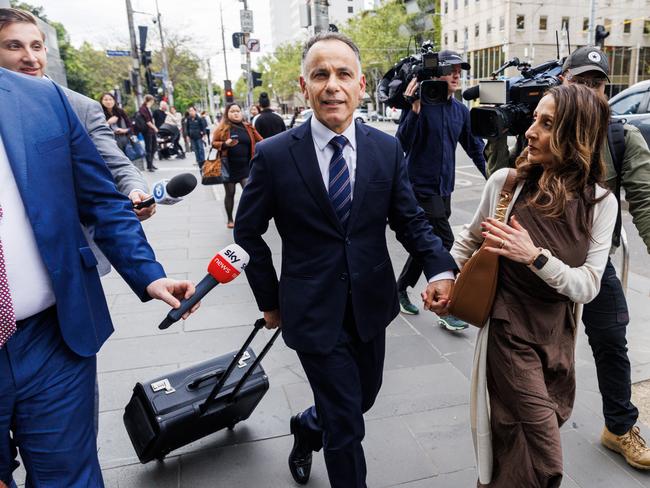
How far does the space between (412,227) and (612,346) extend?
3.90 ft

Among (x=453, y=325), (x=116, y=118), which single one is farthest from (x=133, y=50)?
(x=453, y=325)

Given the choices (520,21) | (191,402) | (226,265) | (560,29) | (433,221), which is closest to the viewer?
(226,265)

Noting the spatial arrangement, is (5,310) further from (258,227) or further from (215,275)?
(258,227)

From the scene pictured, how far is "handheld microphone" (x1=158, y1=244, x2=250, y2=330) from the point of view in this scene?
1.66m

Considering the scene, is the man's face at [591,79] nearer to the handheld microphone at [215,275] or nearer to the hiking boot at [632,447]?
the hiking boot at [632,447]

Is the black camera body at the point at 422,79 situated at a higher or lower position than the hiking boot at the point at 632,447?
higher

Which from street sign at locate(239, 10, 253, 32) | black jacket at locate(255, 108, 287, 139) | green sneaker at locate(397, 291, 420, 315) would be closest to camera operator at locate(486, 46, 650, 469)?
green sneaker at locate(397, 291, 420, 315)

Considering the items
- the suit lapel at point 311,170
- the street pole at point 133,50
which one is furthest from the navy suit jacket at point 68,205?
the street pole at point 133,50

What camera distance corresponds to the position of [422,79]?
13.5 ft

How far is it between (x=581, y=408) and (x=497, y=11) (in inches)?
1920

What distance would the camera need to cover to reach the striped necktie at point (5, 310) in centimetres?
152

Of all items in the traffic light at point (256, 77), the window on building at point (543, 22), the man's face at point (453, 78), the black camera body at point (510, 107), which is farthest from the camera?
the window on building at point (543, 22)

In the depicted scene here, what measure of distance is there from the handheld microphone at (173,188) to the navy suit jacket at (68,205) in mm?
117

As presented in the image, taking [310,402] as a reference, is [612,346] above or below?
above
